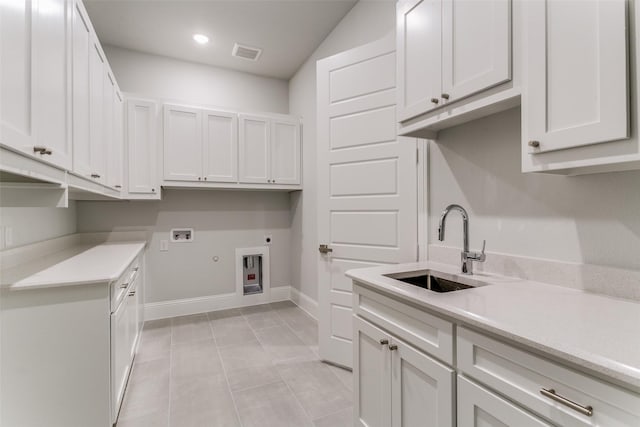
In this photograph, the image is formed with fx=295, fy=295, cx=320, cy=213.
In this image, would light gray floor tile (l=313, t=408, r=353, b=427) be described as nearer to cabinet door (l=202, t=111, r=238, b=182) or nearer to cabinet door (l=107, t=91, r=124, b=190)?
cabinet door (l=107, t=91, r=124, b=190)

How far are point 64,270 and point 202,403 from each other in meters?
1.22

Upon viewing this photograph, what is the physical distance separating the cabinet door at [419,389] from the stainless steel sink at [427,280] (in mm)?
424

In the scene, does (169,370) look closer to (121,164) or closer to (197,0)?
(121,164)

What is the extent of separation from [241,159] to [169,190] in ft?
3.18

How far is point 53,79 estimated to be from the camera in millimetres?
1397

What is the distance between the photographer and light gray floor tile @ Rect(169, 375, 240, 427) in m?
1.83

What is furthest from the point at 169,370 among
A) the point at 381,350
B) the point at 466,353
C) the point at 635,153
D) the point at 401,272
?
the point at 635,153

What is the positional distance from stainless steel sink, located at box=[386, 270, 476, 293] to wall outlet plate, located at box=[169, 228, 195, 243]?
115 inches

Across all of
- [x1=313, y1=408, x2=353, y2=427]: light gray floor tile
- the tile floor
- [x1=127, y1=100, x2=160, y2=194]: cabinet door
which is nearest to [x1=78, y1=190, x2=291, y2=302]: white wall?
[x1=127, y1=100, x2=160, y2=194]: cabinet door

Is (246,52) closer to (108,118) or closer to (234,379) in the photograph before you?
(108,118)

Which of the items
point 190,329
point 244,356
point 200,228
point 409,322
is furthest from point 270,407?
point 200,228

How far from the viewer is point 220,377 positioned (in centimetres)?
231

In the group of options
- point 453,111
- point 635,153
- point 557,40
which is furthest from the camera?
point 453,111

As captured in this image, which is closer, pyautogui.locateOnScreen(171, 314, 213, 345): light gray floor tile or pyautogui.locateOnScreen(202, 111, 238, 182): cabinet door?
pyautogui.locateOnScreen(171, 314, 213, 345): light gray floor tile
